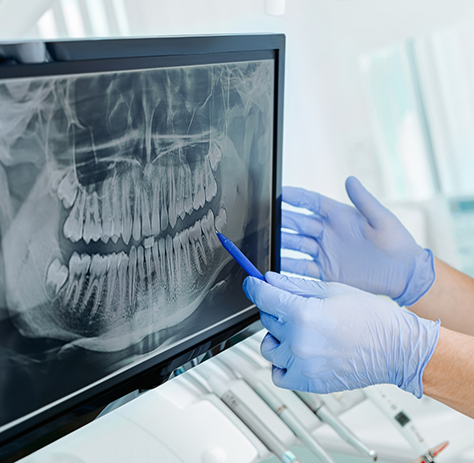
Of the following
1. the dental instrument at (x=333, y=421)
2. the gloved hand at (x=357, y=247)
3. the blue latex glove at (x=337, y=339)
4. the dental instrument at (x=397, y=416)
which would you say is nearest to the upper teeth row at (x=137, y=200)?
the blue latex glove at (x=337, y=339)

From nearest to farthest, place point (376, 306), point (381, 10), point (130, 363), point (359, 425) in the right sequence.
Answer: point (130, 363) → point (376, 306) → point (359, 425) → point (381, 10)

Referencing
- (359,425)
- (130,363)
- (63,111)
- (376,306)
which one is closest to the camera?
(63,111)

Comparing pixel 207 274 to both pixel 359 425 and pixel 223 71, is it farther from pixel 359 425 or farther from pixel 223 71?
pixel 359 425

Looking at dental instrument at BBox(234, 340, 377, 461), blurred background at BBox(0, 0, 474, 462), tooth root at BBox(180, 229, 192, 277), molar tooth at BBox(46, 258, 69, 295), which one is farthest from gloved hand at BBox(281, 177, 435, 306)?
molar tooth at BBox(46, 258, 69, 295)

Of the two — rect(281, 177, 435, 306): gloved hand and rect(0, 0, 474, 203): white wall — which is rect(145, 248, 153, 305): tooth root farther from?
rect(0, 0, 474, 203): white wall

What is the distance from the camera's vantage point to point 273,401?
95cm

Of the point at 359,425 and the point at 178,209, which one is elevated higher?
the point at 178,209

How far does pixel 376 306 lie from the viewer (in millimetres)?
774

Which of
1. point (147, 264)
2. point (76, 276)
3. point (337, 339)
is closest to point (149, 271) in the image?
point (147, 264)

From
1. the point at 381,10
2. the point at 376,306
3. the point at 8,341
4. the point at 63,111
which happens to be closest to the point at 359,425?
the point at 376,306

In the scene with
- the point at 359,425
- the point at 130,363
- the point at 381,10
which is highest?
the point at 381,10

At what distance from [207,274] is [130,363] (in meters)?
0.19

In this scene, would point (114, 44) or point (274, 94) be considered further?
point (274, 94)

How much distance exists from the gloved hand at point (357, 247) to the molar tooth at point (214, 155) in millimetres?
361
